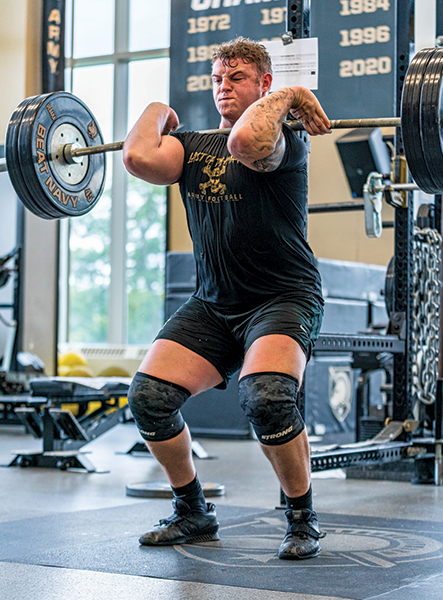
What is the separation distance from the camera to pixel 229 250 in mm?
2146

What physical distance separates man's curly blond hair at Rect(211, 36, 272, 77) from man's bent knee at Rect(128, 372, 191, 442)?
0.87 m

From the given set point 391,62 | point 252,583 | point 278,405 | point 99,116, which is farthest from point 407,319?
point 99,116

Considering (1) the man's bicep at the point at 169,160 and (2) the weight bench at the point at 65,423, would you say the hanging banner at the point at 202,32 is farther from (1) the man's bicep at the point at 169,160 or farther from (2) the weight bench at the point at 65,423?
(1) the man's bicep at the point at 169,160

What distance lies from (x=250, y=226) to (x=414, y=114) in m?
0.49

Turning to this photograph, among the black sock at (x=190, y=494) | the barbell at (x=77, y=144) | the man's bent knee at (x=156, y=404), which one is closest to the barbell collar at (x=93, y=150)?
the barbell at (x=77, y=144)

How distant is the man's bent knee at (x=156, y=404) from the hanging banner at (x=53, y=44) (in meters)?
5.41

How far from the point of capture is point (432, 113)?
6.47 ft

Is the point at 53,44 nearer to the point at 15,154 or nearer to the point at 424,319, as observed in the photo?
the point at 424,319

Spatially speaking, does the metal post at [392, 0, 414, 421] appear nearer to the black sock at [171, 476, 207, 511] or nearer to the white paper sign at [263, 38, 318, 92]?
the white paper sign at [263, 38, 318, 92]

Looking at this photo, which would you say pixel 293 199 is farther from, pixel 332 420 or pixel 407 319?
pixel 332 420

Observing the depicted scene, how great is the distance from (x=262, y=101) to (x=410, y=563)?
119 cm

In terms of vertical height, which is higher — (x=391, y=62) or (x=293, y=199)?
(x=391, y=62)

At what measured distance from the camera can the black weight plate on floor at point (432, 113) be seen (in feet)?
6.45

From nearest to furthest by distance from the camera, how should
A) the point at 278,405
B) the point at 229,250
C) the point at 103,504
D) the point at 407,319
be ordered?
1. the point at 278,405
2. the point at 229,250
3. the point at 103,504
4. the point at 407,319
